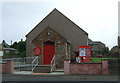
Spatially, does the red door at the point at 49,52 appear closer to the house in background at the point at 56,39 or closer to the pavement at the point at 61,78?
the house in background at the point at 56,39

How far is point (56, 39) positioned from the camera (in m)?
22.1

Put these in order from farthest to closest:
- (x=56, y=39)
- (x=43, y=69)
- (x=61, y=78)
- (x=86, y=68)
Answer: (x=56, y=39) → (x=43, y=69) → (x=86, y=68) → (x=61, y=78)

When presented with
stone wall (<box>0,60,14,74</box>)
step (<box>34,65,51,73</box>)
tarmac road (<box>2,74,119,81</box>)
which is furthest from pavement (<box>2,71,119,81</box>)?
step (<box>34,65,51,73</box>)

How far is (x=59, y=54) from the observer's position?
71.2ft

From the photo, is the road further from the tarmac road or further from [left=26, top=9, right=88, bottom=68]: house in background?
[left=26, top=9, right=88, bottom=68]: house in background

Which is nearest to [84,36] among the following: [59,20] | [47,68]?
[59,20]

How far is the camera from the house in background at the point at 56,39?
2192 centimetres

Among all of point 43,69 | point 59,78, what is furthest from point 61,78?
point 43,69

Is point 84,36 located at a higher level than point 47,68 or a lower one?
higher

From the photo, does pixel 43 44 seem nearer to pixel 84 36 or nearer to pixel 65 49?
pixel 65 49

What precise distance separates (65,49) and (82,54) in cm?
219

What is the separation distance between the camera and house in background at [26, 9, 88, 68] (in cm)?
2192

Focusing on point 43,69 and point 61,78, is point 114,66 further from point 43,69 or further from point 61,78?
point 43,69

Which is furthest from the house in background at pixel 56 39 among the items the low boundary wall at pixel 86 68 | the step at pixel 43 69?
the low boundary wall at pixel 86 68
